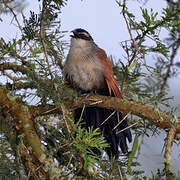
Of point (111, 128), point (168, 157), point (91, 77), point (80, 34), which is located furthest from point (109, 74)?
point (168, 157)

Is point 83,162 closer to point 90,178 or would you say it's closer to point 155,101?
point 90,178

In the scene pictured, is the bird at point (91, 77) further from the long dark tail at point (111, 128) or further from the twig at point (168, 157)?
the twig at point (168, 157)

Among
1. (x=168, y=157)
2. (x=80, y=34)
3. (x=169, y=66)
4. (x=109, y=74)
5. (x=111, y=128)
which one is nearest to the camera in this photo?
(x=168, y=157)

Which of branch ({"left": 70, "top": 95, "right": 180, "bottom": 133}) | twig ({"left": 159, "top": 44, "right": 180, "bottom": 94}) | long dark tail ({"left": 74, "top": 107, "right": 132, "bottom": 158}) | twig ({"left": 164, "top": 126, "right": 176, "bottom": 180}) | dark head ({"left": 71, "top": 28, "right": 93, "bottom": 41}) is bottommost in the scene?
long dark tail ({"left": 74, "top": 107, "right": 132, "bottom": 158})

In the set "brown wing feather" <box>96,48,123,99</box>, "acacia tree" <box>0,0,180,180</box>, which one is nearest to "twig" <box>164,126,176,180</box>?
"acacia tree" <box>0,0,180,180</box>

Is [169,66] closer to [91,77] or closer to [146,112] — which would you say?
[146,112]

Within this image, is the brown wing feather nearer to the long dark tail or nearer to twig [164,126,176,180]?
the long dark tail

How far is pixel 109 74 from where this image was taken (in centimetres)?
129

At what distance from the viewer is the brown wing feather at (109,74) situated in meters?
1.19

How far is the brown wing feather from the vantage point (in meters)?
1.19

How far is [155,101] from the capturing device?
814 mm

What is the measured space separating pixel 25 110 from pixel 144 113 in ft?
1.13

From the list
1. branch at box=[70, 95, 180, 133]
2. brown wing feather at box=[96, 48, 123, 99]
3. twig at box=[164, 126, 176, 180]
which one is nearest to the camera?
Answer: twig at box=[164, 126, 176, 180]

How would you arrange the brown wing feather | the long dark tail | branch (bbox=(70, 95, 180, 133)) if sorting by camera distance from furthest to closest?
1. the brown wing feather
2. the long dark tail
3. branch (bbox=(70, 95, 180, 133))
